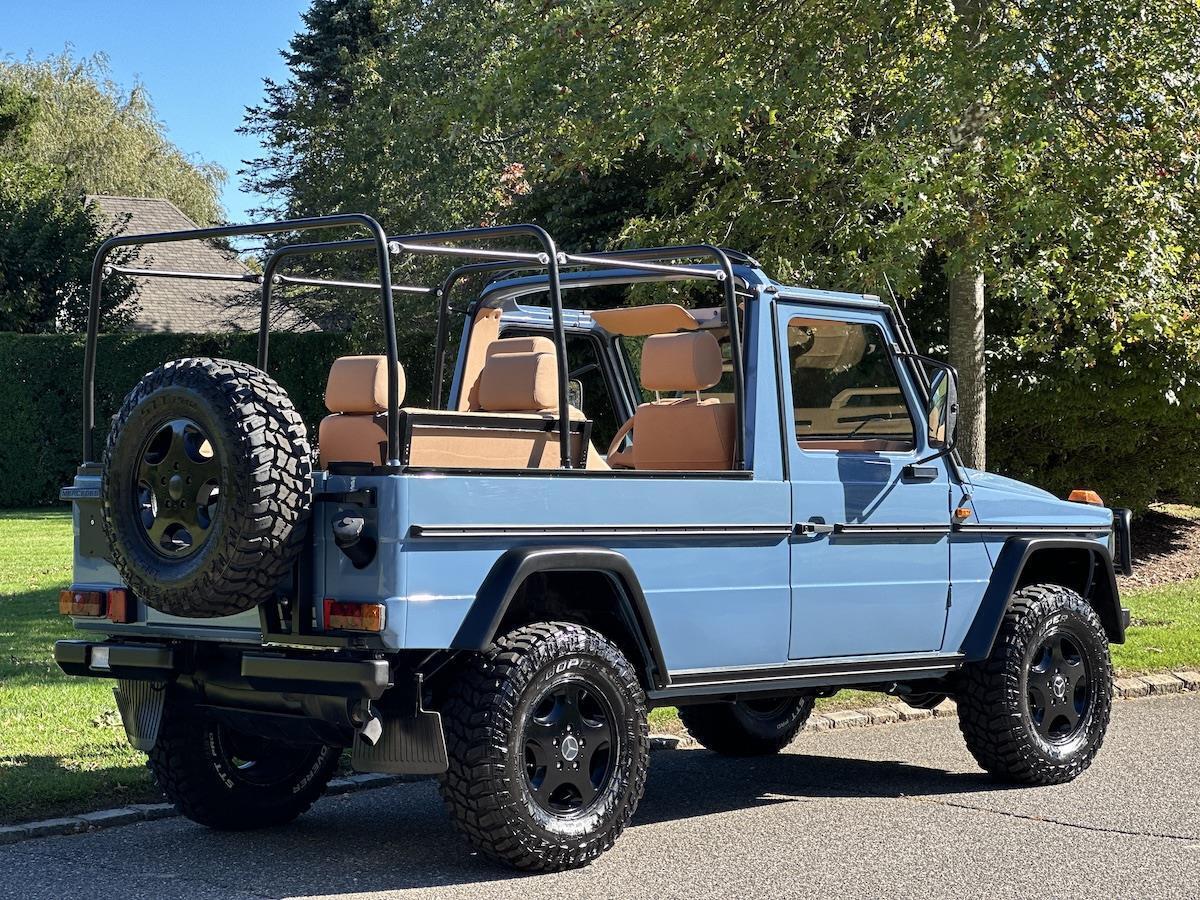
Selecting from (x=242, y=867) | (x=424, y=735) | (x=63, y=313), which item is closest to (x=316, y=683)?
(x=424, y=735)

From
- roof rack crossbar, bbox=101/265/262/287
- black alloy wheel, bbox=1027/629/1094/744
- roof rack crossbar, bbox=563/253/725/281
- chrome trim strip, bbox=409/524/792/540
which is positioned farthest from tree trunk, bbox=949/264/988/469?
roof rack crossbar, bbox=101/265/262/287

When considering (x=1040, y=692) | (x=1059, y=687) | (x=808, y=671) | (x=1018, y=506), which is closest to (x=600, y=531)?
(x=808, y=671)

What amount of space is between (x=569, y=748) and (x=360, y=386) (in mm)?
1726

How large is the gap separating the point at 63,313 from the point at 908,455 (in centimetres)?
2639

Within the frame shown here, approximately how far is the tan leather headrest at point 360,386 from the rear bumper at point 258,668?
1170 mm

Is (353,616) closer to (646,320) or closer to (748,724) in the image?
(646,320)

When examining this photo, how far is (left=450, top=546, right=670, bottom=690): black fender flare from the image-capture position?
5.61 m

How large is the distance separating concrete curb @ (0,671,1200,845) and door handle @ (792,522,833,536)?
7.26 feet

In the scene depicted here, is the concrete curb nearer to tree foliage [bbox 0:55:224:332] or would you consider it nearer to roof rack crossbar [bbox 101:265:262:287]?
roof rack crossbar [bbox 101:265:262:287]

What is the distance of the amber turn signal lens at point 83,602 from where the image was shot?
6.32 metres

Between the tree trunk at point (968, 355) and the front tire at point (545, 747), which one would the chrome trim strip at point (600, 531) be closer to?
the front tire at point (545, 747)

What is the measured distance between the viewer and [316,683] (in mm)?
5516

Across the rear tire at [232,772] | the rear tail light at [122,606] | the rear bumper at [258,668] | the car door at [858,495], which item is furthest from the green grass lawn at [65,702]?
the car door at [858,495]

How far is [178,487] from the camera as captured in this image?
5.63 meters
